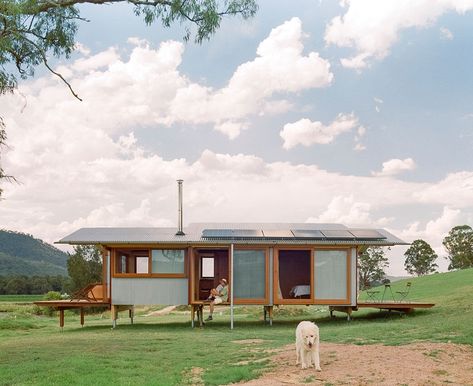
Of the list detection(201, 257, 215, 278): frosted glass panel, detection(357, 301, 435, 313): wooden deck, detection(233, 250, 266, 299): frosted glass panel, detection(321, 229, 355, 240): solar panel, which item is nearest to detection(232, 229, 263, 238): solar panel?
detection(233, 250, 266, 299): frosted glass panel

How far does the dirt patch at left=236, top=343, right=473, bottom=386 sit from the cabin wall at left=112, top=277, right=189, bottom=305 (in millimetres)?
8726

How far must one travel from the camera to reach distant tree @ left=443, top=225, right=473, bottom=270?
183ft

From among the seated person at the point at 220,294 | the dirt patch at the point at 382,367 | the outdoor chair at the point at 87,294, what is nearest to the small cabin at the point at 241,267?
the seated person at the point at 220,294

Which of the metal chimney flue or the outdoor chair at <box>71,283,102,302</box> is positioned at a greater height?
the metal chimney flue

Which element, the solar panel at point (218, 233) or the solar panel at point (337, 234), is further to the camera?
the solar panel at point (337, 234)

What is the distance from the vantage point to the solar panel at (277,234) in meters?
20.2

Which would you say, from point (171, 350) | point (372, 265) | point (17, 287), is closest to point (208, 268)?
point (171, 350)

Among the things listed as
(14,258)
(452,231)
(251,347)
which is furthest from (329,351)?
(14,258)

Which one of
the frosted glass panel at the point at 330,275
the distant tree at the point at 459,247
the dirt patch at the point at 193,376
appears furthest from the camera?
the distant tree at the point at 459,247

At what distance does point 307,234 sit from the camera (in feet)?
68.5

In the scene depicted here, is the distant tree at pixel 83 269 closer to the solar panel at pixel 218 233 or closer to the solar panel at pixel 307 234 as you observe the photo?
the solar panel at pixel 218 233

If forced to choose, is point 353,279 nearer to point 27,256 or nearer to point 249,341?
point 249,341

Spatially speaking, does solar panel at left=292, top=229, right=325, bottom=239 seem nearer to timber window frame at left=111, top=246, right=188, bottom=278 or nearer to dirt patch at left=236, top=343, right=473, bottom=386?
timber window frame at left=111, top=246, right=188, bottom=278

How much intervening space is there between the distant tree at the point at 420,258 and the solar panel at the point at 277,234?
38.2m
